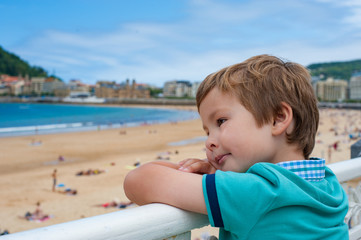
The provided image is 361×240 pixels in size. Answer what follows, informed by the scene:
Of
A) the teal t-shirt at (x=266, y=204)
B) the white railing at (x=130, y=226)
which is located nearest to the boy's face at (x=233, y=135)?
the teal t-shirt at (x=266, y=204)

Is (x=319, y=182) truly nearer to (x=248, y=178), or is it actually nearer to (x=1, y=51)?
(x=248, y=178)

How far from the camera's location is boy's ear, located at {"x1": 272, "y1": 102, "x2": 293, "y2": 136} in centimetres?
135

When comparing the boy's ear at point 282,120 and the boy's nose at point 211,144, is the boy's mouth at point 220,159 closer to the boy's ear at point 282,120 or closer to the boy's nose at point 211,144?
the boy's nose at point 211,144

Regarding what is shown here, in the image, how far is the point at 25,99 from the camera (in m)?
167

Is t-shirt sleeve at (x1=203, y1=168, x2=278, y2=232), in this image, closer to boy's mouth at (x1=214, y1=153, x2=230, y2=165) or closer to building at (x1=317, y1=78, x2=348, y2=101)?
boy's mouth at (x1=214, y1=153, x2=230, y2=165)

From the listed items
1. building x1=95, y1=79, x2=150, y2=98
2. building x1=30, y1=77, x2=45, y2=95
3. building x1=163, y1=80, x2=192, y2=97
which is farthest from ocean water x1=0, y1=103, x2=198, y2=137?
building x1=30, y1=77, x2=45, y2=95

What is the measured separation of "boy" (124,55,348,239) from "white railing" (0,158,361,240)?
7 cm

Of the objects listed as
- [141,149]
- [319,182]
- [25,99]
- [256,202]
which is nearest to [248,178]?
[256,202]

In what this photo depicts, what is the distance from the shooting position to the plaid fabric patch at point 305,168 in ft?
4.39

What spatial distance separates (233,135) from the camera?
1340 mm

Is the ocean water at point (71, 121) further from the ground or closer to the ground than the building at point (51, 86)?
closer to the ground

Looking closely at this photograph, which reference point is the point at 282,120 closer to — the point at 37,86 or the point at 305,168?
the point at 305,168

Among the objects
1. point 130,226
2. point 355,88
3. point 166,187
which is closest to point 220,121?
point 166,187

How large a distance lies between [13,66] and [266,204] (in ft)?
618
